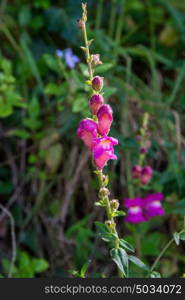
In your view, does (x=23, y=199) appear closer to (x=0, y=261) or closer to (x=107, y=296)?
(x=0, y=261)

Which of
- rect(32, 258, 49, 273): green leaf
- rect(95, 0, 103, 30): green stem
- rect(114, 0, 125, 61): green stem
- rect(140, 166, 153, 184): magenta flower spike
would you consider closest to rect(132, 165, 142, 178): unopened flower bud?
rect(140, 166, 153, 184): magenta flower spike

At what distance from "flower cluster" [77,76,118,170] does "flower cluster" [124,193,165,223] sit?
0.52 meters

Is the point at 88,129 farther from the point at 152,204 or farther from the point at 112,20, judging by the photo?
the point at 112,20

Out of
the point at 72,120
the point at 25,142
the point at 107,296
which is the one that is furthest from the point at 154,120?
the point at 107,296

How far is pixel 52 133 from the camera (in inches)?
74.7

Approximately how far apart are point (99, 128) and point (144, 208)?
0.61 meters

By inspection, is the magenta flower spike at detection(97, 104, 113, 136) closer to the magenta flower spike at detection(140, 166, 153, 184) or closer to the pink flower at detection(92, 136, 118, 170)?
the pink flower at detection(92, 136, 118, 170)

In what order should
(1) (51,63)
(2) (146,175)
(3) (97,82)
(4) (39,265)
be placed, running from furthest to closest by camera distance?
(1) (51,63), (4) (39,265), (2) (146,175), (3) (97,82)

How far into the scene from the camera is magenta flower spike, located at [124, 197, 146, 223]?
60.7 inches

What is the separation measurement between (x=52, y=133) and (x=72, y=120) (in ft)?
0.40

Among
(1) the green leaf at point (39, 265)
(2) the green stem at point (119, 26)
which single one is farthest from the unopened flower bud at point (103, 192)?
(2) the green stem at point (119, 26)

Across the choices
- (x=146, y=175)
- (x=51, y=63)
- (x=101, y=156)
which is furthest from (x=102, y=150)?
(x=51, y=63)

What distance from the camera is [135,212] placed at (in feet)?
5.14

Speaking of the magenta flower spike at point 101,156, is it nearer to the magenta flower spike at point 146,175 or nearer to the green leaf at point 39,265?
the magenta flower spike at point 146,175
